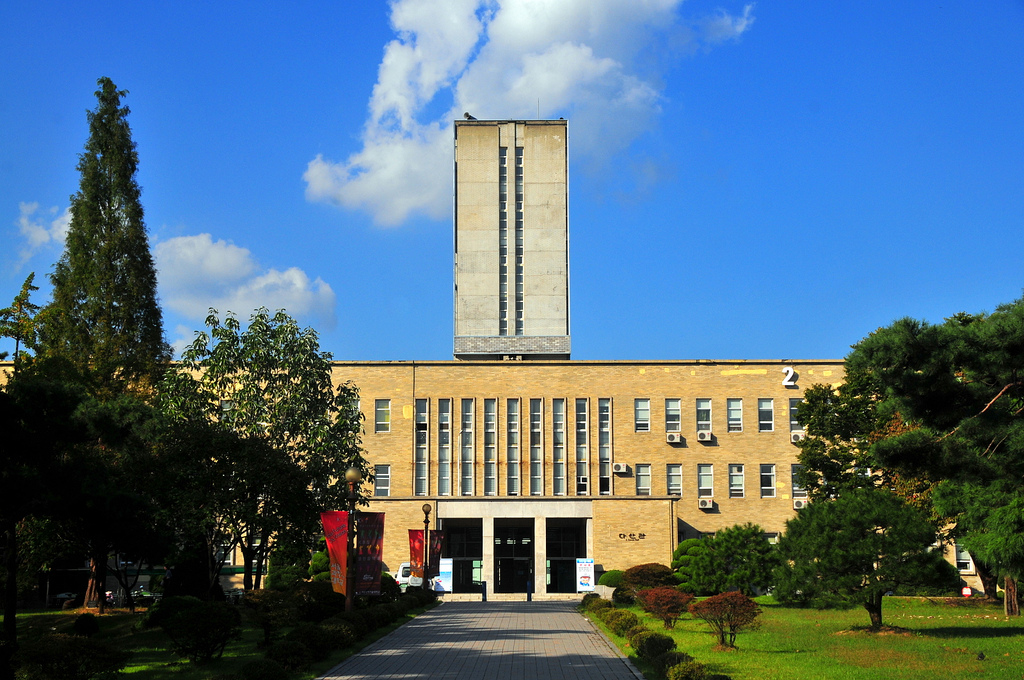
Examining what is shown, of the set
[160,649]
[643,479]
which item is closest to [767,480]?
[643,479]

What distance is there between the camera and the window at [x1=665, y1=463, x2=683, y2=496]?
195 feet

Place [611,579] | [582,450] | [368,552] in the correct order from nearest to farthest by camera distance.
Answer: [368,552], [611,579], [582,450]

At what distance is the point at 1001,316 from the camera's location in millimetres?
Result: 15227

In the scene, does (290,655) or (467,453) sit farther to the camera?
(467,453)

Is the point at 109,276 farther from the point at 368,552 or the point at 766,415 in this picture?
the point at 766,415

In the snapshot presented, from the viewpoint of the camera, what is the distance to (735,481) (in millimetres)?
59469

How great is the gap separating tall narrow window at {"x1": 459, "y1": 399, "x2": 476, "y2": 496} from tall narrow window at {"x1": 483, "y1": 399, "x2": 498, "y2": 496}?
835mm

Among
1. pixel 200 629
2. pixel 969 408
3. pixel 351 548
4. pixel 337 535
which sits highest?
pixel 969 408

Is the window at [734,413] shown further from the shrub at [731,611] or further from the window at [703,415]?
the shrub at [731,611]

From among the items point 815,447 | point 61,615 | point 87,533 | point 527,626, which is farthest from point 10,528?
point 815,447

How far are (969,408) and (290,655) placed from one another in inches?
548

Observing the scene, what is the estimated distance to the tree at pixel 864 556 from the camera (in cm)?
2709

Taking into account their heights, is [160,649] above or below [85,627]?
below

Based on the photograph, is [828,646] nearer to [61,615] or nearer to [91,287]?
[61,615]
